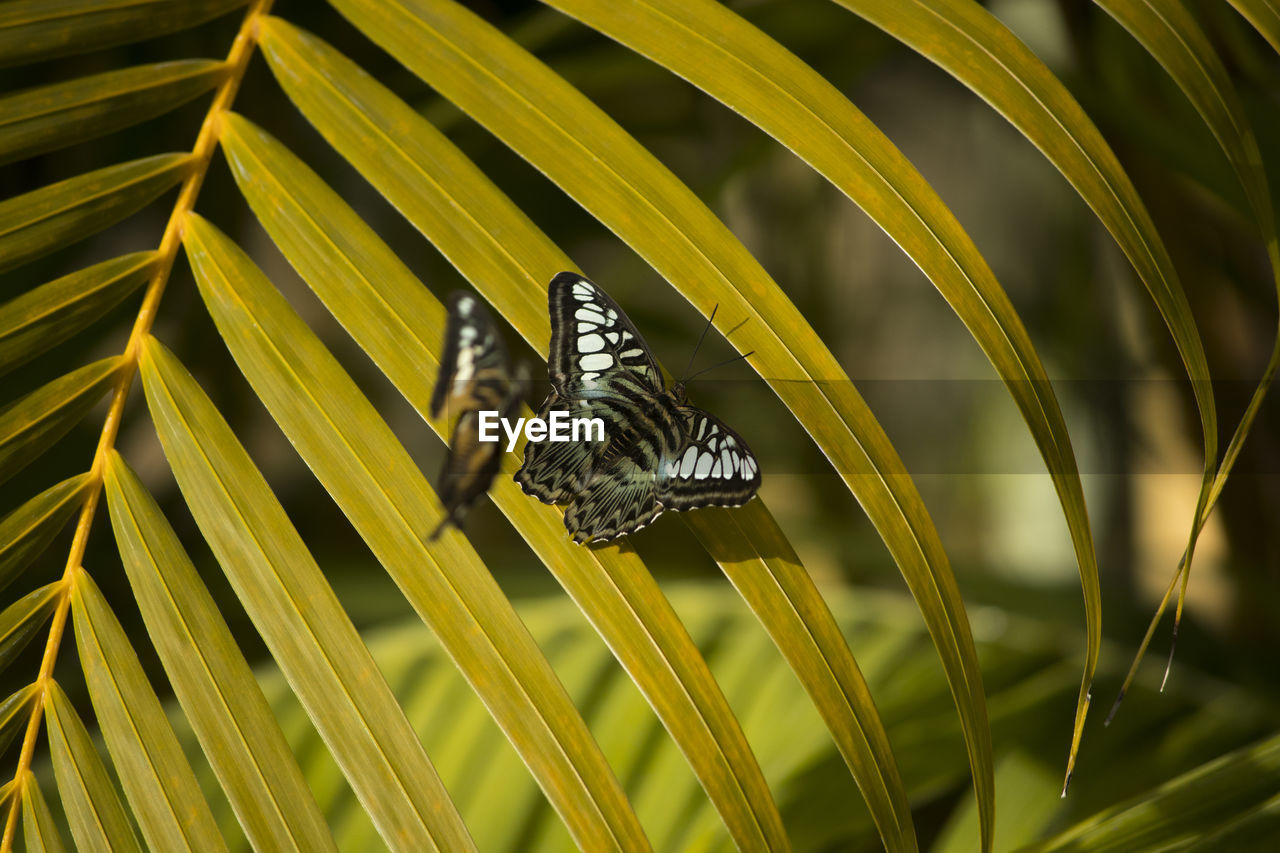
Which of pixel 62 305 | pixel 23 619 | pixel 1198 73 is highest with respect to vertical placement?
pixel 62 305

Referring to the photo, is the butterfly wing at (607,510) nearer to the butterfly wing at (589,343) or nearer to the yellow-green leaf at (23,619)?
the butterfly wing at (589,343)

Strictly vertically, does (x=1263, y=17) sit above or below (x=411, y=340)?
below

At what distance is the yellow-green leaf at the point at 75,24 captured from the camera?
0.46 meters

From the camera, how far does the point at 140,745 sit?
1.46ft

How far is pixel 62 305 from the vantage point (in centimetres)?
48

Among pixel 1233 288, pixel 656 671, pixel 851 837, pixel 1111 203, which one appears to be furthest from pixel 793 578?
pixel 1233 288

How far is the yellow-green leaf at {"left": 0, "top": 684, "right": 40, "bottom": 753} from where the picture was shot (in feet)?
1.53

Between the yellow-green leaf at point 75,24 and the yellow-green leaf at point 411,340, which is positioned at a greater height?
the yellow-green leaf at point 75,24

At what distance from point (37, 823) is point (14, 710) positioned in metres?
0.07

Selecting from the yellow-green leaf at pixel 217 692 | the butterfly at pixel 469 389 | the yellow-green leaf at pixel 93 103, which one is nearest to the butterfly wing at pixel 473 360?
the butterfly at pixel 469 389

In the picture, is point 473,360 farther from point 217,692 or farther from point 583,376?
point 217,692

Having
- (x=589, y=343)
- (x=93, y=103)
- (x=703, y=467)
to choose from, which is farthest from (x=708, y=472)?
(x=93, y=103)

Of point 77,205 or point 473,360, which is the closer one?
point 473,360

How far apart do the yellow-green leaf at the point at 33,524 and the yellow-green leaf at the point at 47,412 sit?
2 cm
